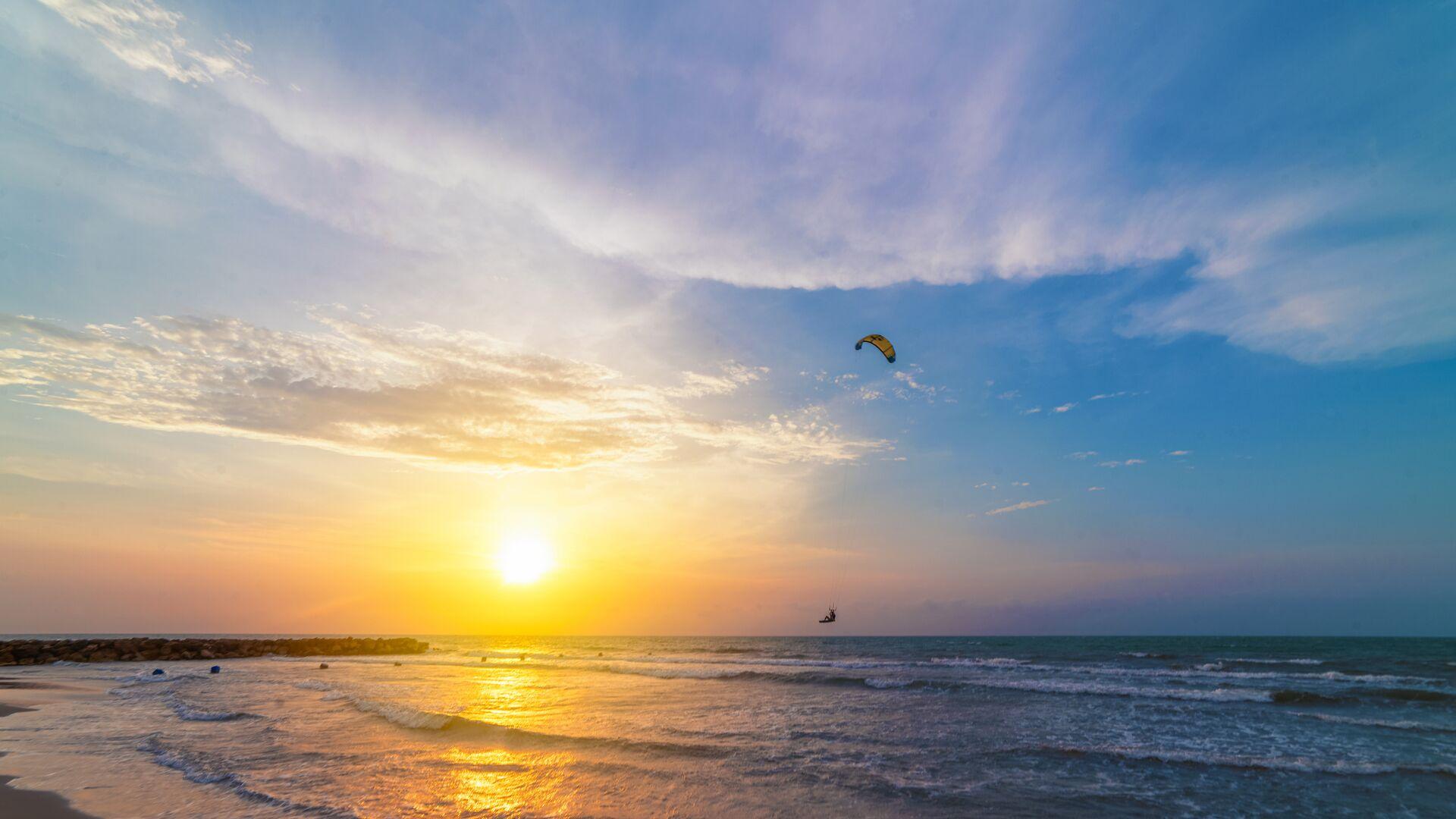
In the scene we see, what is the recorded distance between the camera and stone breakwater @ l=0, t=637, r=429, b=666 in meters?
48.2

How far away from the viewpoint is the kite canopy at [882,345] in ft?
86.7

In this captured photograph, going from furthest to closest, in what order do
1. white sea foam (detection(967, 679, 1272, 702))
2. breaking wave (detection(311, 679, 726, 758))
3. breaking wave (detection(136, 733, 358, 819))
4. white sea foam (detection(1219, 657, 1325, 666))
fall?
white sea foam (detection(1219, 657, 1325, 666)) → white sea foam (detection(967, 679, 1272, 702)) → breaking wave (detection(311, 679, 726, 758)) → breaking wave (detection(136, 733, 358, 819))

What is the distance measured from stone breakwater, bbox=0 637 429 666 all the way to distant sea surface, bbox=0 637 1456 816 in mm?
25817

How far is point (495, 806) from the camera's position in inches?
435

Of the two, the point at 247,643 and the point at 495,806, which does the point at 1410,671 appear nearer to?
the point at 495,806

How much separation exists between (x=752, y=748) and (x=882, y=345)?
1730cm

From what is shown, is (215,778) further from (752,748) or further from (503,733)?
(752,748)

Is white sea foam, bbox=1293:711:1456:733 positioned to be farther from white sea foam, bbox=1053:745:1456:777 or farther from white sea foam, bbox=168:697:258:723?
white sea foam, bbox=168:697:258:723

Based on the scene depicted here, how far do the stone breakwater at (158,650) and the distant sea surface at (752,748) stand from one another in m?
25.8

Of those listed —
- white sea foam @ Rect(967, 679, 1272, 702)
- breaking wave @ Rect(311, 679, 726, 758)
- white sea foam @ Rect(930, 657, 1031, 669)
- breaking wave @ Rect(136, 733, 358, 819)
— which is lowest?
white sea foam @ Rect(930, 657, 1031, 669)

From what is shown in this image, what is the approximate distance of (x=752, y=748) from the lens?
52.6 ft

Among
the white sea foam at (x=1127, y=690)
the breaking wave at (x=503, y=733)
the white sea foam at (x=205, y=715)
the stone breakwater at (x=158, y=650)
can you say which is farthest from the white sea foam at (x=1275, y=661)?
the stone breakwater at (x=158, y=650)

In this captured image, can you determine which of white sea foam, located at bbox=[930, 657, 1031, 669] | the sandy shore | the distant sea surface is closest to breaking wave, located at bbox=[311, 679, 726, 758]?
the distant sea surface

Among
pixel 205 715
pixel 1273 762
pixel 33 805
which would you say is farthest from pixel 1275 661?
pixel 33 805
